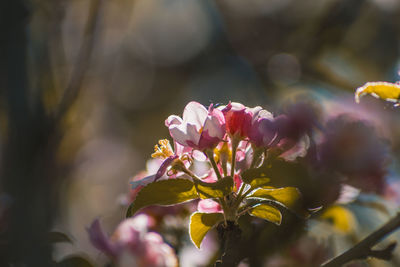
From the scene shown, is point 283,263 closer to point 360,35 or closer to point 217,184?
point 217,184

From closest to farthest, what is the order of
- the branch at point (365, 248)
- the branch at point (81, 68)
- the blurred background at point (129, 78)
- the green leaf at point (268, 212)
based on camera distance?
the branch at point (365, 248) → the green leaf at point (268, 212) → the blurred background at point (129, 78) → the branch at point (81, 68)

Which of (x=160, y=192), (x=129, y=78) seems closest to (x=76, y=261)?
(x=160, y=192)

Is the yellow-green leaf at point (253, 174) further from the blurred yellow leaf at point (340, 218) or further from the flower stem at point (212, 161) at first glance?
the blurred yellow leaf at point (340, 218)

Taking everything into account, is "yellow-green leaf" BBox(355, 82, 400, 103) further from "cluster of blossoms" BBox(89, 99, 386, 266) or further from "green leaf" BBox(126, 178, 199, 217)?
"green leaf" BBox(126, 178, 199, 217)

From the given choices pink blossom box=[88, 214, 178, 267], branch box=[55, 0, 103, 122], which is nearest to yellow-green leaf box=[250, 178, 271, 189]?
pink blossom box=[88, 214, 178, 267]

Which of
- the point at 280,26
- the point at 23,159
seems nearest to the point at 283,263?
the point at 23,159

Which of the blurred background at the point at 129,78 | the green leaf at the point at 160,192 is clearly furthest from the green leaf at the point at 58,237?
the green leaf at the point at 160,192
